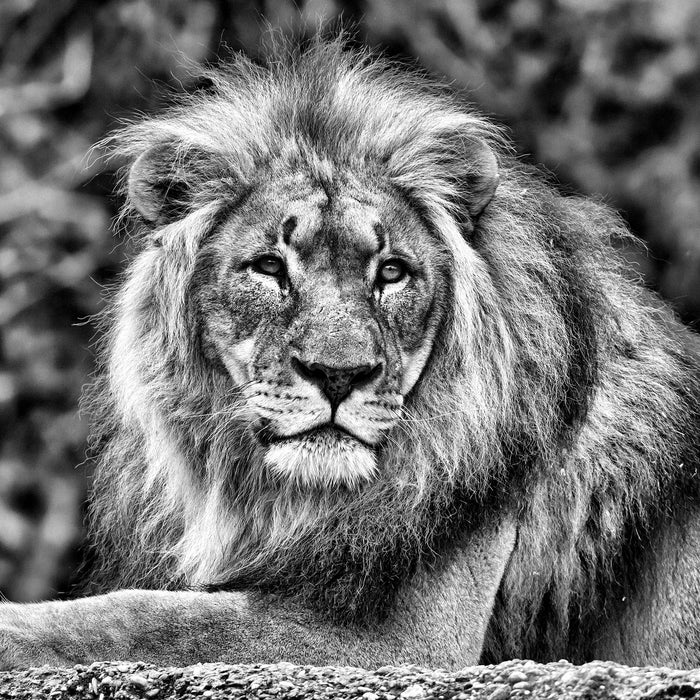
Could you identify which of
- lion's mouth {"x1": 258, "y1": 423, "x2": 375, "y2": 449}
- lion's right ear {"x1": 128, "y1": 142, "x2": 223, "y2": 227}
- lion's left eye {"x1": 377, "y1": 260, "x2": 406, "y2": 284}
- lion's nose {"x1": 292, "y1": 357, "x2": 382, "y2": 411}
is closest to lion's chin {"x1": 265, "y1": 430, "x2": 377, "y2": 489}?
lion's mouth {"x1": 258, "y1": 423, "x2": 375, "y2": 449}

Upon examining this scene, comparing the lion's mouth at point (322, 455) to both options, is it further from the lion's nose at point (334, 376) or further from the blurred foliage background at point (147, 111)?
the blurred foliage background at point (147, 111)

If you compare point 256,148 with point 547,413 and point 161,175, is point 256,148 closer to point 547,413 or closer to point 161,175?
point 161,175

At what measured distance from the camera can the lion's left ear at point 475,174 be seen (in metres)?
4.64

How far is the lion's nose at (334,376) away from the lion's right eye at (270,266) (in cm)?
33

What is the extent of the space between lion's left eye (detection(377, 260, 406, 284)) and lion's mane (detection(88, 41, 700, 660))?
0.68ft

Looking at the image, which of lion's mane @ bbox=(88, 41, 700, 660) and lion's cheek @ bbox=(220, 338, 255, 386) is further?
lion's mane @ bbox=(88, 41, 700, 660)

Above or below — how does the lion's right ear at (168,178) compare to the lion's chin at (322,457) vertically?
above

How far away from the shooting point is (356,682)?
321 cm

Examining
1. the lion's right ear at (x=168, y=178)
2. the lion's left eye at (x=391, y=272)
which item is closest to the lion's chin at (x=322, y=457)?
the lion's left eye at (x=391, y=272)

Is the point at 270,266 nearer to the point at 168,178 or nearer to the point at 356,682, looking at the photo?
the point at 168,178

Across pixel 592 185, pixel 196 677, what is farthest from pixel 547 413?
pixel 592 185

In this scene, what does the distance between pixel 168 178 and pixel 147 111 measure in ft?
4.11

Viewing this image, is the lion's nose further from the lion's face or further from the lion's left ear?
the lion's left ear

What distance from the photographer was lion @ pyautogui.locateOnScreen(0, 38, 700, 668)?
4227 millimetres
